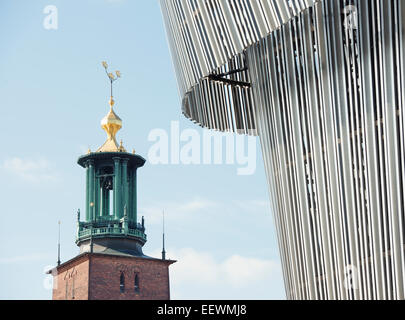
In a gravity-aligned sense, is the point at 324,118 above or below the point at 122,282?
below

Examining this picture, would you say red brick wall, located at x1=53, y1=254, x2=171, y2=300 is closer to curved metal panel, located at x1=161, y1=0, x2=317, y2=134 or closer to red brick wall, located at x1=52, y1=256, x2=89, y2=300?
red brick wall, located at x1=52, y1=256, x2=89, y2=300

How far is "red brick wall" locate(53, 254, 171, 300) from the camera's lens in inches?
2603

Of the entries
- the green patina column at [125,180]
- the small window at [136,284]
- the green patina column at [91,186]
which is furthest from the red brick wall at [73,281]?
the green patina column at [125,180]

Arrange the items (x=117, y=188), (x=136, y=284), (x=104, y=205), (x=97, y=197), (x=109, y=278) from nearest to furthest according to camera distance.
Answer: (x=97, y=197) < (x=117, y=188) < (x=109, y=278) < (x=104, y=205) < (x=136, y=284)

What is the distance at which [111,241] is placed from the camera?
2603 inches

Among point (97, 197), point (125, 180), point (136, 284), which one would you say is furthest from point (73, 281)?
point (125, 180)

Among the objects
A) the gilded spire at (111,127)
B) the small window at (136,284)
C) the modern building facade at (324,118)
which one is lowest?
the modern building facade at (324,118)

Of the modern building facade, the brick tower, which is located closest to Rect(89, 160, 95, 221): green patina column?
the brick tower

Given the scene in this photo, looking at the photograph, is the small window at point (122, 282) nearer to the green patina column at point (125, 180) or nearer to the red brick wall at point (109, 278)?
the red brick wall at point (109, 278)

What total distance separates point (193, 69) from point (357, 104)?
245 inches

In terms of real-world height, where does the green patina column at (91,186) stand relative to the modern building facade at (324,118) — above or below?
above

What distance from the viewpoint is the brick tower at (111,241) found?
215ft

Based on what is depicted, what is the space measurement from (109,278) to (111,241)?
2.45 m

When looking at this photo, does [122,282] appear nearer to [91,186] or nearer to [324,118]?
[91,186]
